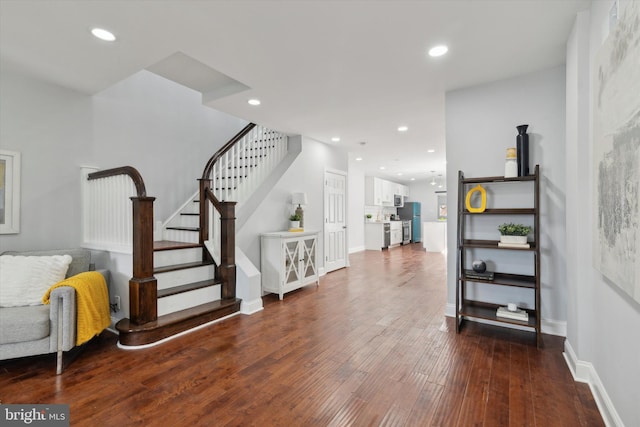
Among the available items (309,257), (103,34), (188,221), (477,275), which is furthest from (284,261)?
(103,34)

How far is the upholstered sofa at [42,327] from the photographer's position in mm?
2127

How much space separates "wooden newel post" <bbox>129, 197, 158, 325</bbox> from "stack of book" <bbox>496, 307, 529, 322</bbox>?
3333 mm

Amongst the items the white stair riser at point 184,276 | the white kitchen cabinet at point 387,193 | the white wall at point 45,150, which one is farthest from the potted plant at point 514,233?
the white kitchen cabinet at point 387,193

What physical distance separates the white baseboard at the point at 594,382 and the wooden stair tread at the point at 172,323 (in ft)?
10.4

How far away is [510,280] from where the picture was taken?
288 cm

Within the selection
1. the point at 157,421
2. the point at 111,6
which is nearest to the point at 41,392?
the point at 157,421

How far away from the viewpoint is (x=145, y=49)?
98.8 inches

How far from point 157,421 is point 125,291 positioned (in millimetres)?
1651

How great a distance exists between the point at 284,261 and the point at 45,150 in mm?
2945

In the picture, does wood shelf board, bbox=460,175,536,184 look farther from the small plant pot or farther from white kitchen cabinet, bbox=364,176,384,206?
white kitchen cabinet, bbox=364,176,384,206

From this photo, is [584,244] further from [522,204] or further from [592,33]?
[592,33]

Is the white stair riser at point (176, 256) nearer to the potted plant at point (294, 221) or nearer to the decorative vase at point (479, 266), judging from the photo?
the potted plant at point (294, 221)

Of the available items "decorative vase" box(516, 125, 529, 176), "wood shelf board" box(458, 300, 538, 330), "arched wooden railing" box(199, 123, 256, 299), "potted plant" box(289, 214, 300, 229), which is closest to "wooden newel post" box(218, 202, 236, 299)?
"arched wooden railing" box(199, 123, 256, 299)

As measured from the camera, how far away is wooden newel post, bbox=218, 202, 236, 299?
3613 mm
